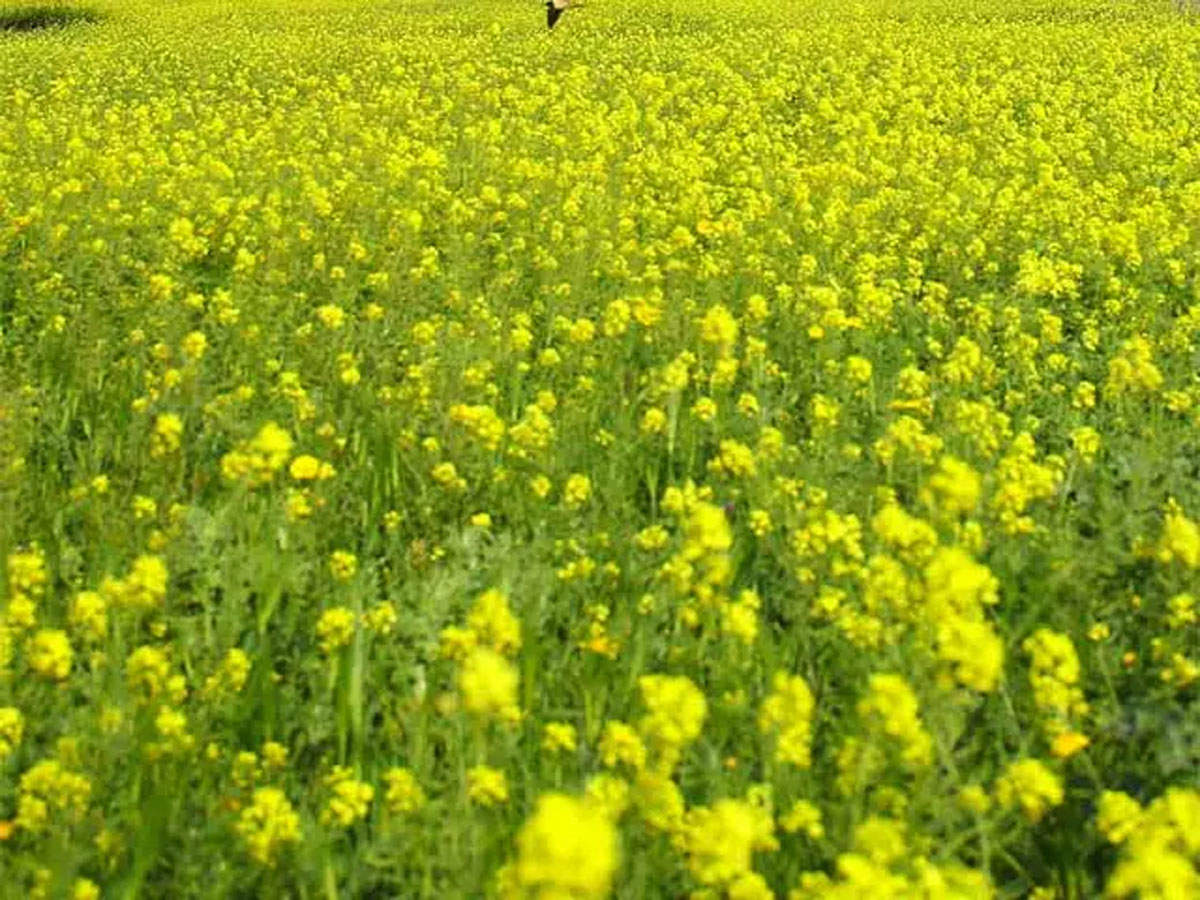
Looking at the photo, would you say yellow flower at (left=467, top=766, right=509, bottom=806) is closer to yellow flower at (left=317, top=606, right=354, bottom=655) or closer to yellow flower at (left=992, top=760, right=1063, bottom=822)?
yellow flower at (left=317, top=606, right=354, bottom=655)

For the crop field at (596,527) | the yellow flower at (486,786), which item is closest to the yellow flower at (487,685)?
the crop field at (596,527)

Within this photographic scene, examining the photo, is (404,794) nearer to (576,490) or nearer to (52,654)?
(52,654)

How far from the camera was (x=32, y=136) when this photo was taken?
388 inches

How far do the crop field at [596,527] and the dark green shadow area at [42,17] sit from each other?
21704mm

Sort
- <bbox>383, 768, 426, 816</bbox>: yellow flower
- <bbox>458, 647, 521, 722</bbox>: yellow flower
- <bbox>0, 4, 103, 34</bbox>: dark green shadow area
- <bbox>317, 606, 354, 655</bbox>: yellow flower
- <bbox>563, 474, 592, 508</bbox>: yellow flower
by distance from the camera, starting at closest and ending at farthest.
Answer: <bbox>458, 647, 521, 722</bbox>: yellow flower, <bbox>383, 768, 426, 816</bbox>: yellow flower, <bbox>317, 606, 354, 655</bbox>: yellow flower, <bbox>563, 474, 592, 508</bbox>: yellow flower, <bbox>0, 4, 103, 34</bbox>: dark green shadow area

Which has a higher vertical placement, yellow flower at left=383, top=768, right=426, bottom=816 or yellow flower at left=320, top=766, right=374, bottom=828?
yellow flower at left=383, top=768, right=426, bottom=816

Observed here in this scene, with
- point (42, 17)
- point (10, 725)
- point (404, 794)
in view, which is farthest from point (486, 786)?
point (42, 17)

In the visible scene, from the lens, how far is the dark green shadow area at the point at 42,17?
28062 mm

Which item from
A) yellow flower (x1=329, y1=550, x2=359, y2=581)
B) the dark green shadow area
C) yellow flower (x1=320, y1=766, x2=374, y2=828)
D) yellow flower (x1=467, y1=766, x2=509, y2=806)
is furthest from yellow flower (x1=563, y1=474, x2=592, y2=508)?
the dark green shadow area

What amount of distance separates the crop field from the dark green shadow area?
21704 millimetres

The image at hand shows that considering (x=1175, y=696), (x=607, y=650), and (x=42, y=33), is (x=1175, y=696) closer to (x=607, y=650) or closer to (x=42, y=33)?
(x=607, y=650)

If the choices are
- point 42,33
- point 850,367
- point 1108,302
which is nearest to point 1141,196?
point 1108,302

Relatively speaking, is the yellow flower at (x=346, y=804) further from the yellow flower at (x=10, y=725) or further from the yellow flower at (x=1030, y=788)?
the yellow flower at (x=1030, y=788)

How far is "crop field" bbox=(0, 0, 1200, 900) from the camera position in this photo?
244cm
